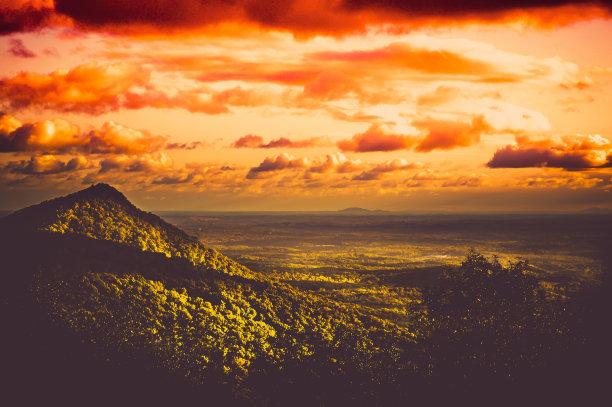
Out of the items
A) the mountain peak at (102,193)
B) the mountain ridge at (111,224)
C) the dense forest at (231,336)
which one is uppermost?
the mountain peak at (102,193)


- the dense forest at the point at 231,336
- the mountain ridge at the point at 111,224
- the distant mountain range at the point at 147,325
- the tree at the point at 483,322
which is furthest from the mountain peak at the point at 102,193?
the tree at the point at 483,322

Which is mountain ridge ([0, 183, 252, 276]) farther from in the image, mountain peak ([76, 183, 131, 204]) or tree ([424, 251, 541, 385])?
tree ([424, 251, 541, 385])

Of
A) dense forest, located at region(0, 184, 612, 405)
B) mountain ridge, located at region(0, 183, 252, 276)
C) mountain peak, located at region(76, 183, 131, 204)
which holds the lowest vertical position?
dense forest, located at region(0, 184, 612, 405)

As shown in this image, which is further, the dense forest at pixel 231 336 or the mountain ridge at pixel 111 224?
the mountain ridge at pixel 111 224

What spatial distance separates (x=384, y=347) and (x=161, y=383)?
19.2m

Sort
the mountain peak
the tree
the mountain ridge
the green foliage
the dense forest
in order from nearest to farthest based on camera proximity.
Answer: the green foliage
the tree
the dense forest
the mountain ridge
the mountain peak

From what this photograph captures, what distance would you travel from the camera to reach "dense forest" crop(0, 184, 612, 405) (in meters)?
29.2

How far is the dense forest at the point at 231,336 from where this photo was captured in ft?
95.8

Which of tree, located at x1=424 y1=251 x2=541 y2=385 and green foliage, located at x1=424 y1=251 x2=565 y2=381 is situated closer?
green foliage, located at x1=424 y1=251 x2=565 y2=381

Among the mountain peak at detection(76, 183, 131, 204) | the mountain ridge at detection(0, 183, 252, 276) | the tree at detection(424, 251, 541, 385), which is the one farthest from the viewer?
the mountain peak at detection(76, 183, 131, 204)

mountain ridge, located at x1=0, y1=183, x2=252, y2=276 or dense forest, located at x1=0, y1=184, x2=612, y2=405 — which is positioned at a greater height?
mountain ridge, located at x1=0, y1=183, x2=252, y2=276

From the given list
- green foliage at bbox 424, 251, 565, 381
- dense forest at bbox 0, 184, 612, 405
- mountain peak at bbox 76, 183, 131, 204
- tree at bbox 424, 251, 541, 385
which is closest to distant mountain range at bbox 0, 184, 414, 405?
dense forest at bbox 0, 184, 612, 405

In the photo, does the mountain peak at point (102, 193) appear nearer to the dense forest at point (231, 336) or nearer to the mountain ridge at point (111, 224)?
the mountain ridge at point (111, 224)

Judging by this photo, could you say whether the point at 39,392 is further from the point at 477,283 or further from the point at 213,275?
the point at 477,283
